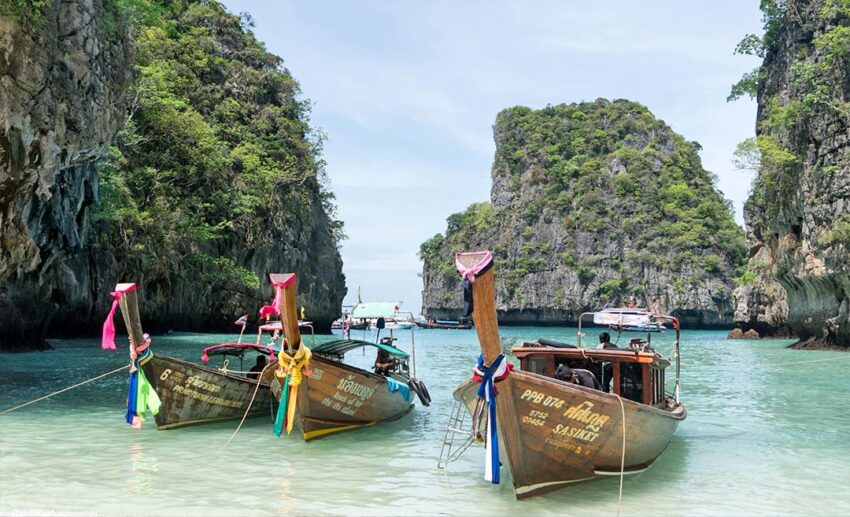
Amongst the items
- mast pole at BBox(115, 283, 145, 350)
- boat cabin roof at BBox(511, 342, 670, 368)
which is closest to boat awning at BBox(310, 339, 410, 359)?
mast pole at BBox(115, 283, 145, 350)

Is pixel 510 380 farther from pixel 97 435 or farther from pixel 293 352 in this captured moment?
pixel 97 435

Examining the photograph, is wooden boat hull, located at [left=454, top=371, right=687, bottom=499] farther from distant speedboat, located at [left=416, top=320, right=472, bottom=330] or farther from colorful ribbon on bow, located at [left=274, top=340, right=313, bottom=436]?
distant speedboat, located at [left=416, top=320, right=472, bottom=330]

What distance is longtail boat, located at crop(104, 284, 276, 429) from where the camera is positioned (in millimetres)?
10273

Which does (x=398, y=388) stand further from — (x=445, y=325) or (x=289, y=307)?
(x=445, y=325)

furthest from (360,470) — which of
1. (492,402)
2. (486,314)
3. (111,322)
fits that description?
(111,322)

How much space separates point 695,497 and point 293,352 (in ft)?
18.4

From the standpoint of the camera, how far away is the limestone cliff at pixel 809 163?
31.3m

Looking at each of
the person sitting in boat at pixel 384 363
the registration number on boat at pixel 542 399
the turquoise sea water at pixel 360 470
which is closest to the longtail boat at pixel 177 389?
the turquoise sea water at pixel 360 470

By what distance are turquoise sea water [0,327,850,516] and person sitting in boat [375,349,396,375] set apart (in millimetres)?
1097

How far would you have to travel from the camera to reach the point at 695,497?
8.11m

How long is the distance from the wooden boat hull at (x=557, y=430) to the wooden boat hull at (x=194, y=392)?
6088mm

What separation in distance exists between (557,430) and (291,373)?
166 inches

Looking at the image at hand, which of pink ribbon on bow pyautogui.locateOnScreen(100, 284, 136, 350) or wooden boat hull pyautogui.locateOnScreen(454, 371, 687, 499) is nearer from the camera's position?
wooden boat hull pyautogui.locateOnScreen(454, 371, 687, 499)

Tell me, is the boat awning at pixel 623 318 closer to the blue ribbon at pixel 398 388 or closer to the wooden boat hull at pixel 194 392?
the blue ribbon at pixel 398 388
